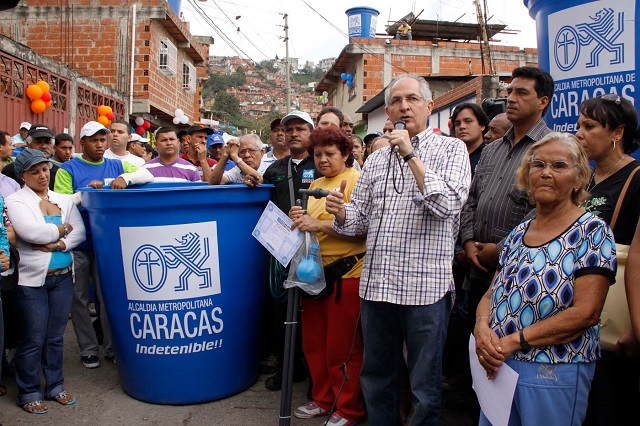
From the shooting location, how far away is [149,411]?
3.49 m

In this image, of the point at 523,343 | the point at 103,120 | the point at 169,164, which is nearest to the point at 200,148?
the point at 169,164

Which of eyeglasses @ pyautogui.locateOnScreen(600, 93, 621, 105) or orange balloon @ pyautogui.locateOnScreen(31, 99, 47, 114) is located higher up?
orange balloon @ pyautogui.locateOnScreen(31, 99, 47, 114)

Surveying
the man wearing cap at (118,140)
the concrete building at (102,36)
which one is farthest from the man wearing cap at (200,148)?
the concrete building at (102,36)

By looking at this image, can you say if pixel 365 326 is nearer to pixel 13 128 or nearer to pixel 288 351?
pixel 288 351

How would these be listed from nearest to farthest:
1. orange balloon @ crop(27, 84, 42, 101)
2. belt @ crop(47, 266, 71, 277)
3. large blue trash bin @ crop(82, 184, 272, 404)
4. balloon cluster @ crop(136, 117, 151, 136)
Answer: large blue trash bin @ crop(82, 184, 272, 404) → belt @ crop(47, 266, 71, 277) → orange balloon @ crop(27, 84, 42, 101) → balloon cluster @ crop(136, 117, 151, 136)

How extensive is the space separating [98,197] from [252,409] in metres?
1.72

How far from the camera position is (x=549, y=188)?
2025mm

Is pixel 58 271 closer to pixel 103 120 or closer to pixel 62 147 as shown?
pixel 62 147

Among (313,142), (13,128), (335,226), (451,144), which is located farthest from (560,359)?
(13,128)

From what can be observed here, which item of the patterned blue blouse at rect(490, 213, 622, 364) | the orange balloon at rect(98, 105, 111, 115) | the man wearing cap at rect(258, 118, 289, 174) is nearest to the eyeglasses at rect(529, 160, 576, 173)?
the patterned blue blouse at rect(490, 213, 622, 364)

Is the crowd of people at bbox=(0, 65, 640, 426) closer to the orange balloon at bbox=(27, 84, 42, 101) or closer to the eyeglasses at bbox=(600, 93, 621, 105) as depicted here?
the eyeglasses at bbox=(600, 93, 621, 105)

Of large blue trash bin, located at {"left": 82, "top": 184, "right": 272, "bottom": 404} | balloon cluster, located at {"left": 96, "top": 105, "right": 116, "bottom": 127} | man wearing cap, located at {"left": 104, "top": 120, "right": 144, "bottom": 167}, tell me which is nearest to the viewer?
large blue trash bin, located at {"left": 82, "top": 184, "right": 272, "bottom": 404}

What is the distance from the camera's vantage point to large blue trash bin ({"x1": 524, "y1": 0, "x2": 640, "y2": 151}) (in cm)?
262

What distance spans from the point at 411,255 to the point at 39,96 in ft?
27.8
